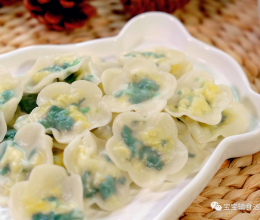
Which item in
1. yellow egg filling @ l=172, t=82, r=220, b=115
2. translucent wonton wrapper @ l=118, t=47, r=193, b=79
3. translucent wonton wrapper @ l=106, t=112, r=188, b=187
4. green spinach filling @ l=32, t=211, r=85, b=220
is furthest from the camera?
translucent wonton wrapper @ l=118, t=47, r=193, b=79

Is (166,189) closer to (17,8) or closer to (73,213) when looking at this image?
(73,213)

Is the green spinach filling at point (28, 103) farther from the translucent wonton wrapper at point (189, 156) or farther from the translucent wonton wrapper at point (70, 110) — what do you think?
the translucent wonton wrapper at point (189, 156)

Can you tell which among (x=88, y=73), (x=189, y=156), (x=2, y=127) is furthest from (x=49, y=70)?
(x=189, y=156)

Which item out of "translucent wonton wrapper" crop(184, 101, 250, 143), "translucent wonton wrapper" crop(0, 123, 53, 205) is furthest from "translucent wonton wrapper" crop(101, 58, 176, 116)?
"translucent wonton wrapper" crop(0, 123, 53, 205)

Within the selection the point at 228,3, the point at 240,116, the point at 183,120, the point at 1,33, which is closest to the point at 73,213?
the point at 183,120

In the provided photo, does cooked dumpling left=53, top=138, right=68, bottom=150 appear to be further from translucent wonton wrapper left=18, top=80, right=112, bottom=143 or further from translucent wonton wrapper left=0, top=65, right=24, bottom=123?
translucent wonton wrapper left=0, top=65, right=24, bottom=123

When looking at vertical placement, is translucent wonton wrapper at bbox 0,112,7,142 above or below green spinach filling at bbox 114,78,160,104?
below

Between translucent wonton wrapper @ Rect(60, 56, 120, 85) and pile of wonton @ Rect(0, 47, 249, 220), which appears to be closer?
pile of wonton @ Rect(0, 47, 249, 220)

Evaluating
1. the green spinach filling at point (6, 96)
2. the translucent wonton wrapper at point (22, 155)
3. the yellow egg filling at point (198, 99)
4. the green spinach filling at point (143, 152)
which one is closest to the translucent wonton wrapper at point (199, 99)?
the yellow egg filling at point (198, 99)
